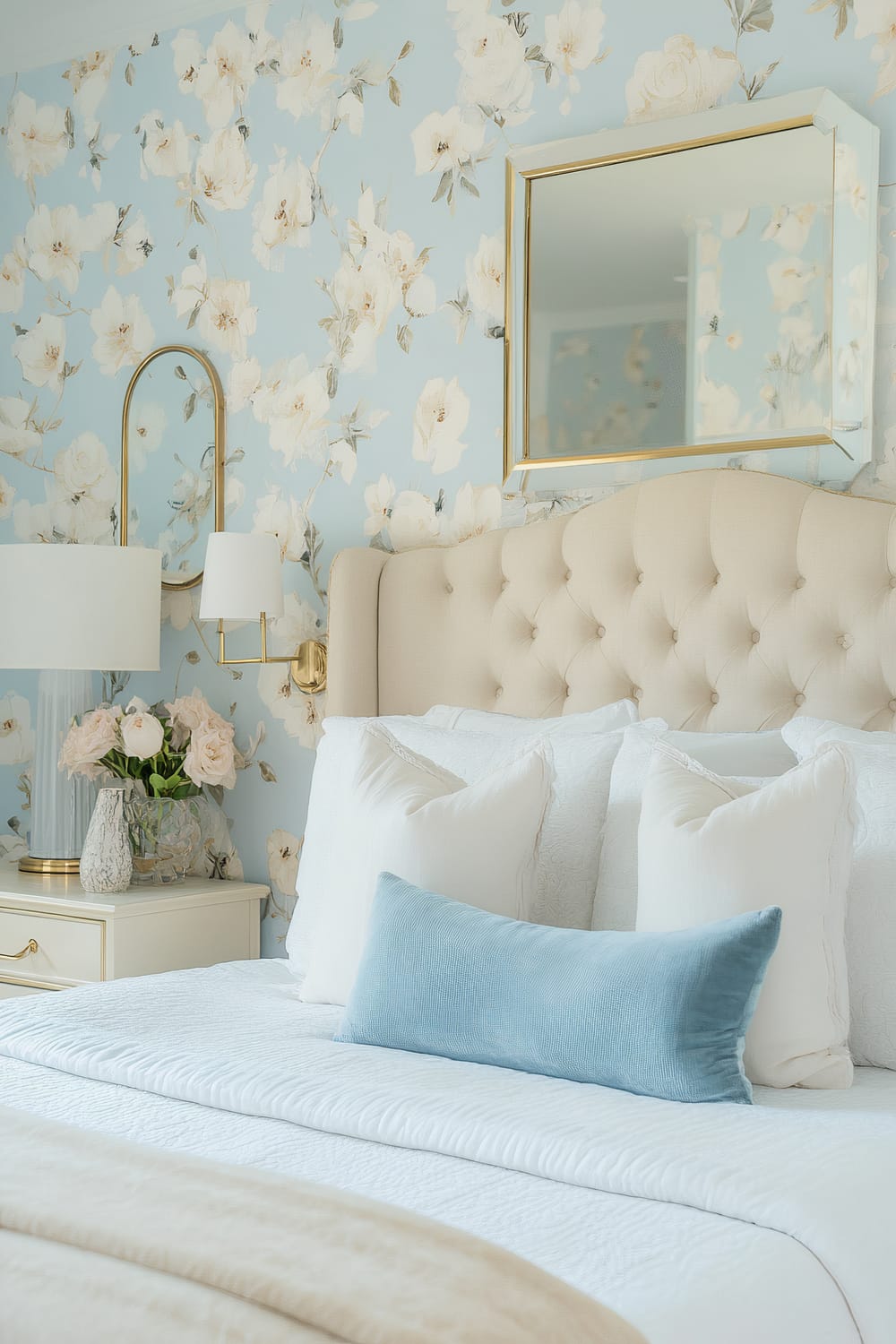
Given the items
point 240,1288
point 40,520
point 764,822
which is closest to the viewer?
point 240,1288

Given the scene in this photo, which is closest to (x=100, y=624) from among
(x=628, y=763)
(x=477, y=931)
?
(x=628, y=763)

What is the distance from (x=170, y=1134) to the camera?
4.60ft

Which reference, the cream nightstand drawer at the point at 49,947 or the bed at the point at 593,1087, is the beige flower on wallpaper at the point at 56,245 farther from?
the cream nightstand drawer at the point at 49,947

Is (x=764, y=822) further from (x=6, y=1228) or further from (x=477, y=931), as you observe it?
(x=6, y=1228)

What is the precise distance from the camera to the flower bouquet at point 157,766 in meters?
2.82

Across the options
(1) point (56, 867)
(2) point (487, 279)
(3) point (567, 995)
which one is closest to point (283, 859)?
(1) point (56, 867)

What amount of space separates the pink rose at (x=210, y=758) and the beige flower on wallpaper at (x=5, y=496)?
3.08ft

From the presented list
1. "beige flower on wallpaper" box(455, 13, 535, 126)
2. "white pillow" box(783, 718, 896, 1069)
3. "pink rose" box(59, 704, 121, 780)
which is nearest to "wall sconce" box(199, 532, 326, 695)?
"pink rose" box(59, 704, 121, 780)

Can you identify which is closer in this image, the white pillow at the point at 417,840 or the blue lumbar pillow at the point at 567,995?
the blue lumbar pillow at the point at 567,995

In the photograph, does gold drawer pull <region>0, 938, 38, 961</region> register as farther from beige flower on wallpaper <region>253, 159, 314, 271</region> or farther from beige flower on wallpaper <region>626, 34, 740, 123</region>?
beige flower on wallpaper <region>626, 34, 740, 123</region>

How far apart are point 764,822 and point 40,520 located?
7.55ft

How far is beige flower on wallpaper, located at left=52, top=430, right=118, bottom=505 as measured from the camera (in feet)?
10.6

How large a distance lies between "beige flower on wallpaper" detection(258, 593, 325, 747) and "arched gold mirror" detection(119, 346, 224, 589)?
0.90ft

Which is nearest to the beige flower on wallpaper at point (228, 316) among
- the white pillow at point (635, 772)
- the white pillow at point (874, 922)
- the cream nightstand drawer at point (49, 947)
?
the cream nightstand drawer at point (49, 947)
